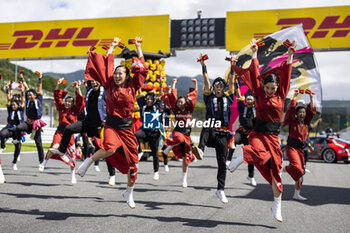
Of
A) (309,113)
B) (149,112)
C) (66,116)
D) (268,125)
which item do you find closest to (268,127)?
(268,125)

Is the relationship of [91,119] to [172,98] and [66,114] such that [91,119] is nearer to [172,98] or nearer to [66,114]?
[66,114]

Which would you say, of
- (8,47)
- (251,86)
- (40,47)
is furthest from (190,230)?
(8,47)

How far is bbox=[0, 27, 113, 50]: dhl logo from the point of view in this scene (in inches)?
854

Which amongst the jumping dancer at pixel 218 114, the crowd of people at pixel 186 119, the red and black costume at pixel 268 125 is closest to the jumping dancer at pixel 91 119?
the crowd of people at pixel 186 119

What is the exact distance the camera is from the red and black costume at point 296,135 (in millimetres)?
7055

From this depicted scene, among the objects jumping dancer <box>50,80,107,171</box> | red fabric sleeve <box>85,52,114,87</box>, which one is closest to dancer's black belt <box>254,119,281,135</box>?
red fabric sleeve <box>85,52,114,87</box>

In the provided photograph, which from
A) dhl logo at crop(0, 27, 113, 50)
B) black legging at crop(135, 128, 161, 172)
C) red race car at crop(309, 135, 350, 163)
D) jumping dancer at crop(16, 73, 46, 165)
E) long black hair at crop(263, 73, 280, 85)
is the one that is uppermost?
dhl logo at crop(0, 27, 113, 50)

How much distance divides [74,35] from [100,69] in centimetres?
1775

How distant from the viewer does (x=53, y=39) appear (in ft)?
73.1

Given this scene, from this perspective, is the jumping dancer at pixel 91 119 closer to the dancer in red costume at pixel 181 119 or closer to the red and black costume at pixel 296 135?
the dancer in red costume at pixel 181 119

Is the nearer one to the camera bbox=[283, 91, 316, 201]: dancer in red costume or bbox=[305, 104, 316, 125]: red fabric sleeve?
bbox=[283, 91, 316, 201]: dancer in red costume

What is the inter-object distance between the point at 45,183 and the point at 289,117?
18.5 feet

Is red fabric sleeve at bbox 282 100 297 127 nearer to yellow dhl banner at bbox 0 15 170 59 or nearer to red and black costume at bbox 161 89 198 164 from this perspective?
red and black costume at bbox 161 89 198 164

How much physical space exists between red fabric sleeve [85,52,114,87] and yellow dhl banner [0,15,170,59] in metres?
15.1
